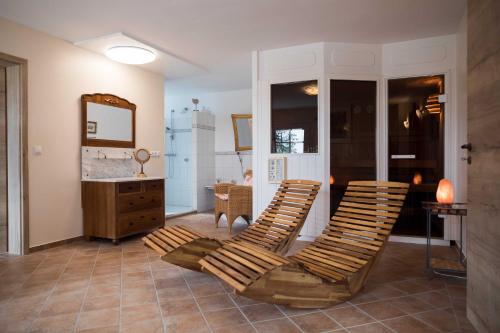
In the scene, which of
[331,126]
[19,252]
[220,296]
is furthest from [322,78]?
[19,252]

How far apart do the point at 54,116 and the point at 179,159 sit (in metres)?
3.79

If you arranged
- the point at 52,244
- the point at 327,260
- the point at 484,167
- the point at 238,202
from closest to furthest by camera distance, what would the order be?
the point at 484,167 < the point at 327,260 < the point at 52,244 < the point at 238,202

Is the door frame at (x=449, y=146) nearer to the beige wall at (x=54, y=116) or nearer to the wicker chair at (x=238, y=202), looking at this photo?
the wicker chair at (x=238, y=202)

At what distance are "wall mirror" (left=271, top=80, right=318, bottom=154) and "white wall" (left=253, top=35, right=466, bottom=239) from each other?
8 centimetres

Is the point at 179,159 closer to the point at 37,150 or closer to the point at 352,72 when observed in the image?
the point at 37,150

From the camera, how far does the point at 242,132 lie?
705cm

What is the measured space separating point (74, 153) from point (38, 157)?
20.7 inches

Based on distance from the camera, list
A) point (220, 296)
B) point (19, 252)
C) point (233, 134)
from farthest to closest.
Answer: point (233, 134) < point (19, 252) < point (220, 296)

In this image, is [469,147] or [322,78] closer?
[469,147]

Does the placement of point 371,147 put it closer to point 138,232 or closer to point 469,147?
point 469,147

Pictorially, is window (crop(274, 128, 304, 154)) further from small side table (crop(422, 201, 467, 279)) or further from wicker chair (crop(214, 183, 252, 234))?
small side table (crop(422, 201, 467, 279))

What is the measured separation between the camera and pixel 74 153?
458cm

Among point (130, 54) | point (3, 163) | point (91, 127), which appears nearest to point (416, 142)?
point (130, 54)

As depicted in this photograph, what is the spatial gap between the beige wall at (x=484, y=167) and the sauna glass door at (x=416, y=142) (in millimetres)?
2394
